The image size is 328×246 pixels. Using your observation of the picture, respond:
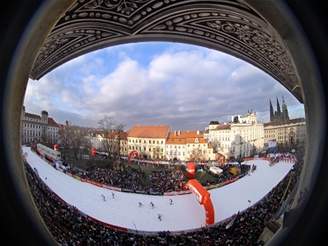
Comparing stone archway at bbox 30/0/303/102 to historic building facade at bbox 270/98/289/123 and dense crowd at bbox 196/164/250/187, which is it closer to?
historic building facade at bbox 270/98/289/123

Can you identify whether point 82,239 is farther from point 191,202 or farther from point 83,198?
point 191,202

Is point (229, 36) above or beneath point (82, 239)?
above

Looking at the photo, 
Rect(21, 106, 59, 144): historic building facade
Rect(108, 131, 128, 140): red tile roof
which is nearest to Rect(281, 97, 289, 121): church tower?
Rect(108, 131, 128, 140): red tile roof

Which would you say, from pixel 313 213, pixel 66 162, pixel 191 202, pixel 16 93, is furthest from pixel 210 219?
pixel 16 93

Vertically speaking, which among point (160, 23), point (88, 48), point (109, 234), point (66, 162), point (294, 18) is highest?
point (160, 23)

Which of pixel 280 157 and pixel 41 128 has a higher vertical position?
pixel 41 128

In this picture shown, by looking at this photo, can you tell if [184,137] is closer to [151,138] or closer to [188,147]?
[188,147]

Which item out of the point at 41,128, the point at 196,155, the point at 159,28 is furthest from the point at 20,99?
the point at 159,28
